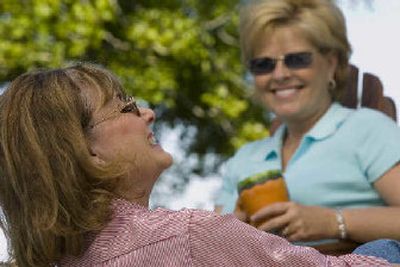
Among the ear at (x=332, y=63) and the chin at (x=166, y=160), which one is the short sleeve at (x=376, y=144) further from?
the chin at (x=166, y=160)

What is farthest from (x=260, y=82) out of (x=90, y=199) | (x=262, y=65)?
(x=90, y=199)

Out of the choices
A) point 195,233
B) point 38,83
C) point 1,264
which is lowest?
point 1,264

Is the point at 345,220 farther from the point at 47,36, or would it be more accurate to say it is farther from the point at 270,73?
the point at 47,36

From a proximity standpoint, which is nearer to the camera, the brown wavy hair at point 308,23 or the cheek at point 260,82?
the brown wavy hair at point 308,23

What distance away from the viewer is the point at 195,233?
7.37 feet

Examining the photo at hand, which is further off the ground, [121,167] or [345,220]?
[121,167]

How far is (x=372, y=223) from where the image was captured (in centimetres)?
325

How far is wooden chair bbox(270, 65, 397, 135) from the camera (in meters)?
3.96

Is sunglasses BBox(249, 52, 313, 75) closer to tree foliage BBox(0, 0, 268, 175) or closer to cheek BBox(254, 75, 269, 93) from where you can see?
cheek BBox(254, 75, 269, 93)

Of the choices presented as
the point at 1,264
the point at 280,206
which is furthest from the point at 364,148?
the point at 1,264

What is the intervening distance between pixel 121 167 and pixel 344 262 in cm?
53

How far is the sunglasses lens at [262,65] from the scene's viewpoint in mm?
3801

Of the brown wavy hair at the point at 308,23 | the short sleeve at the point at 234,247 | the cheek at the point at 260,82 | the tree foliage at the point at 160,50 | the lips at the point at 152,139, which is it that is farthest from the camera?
the tree foliage at the point at 160,50

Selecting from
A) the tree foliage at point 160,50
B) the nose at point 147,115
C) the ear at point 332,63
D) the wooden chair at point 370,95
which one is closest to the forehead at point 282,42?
the ear at point 332,63
